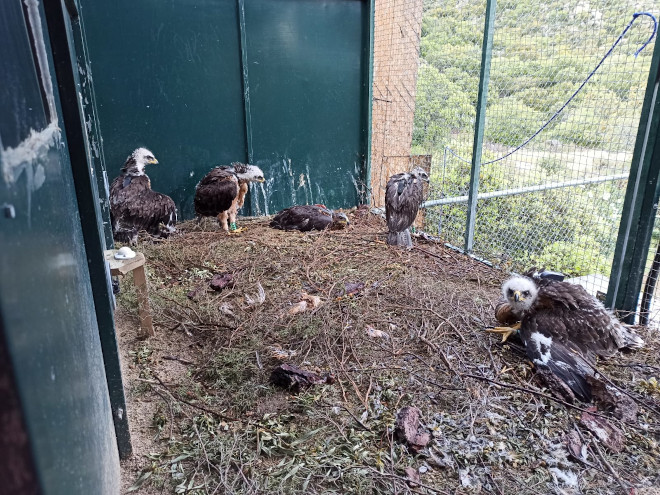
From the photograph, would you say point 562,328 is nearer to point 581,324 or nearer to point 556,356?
point 581,324

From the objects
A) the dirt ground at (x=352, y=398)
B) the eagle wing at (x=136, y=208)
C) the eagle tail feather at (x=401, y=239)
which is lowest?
the dirt ground at (x=352, y=398)

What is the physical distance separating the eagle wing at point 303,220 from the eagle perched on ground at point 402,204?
1125 millimetres

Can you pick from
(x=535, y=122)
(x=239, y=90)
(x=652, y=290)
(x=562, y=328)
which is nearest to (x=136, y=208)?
(x=239, y=90)

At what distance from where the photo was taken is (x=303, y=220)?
6.36m

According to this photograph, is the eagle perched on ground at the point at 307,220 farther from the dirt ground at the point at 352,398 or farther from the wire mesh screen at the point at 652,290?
the wire mesh screen at the point at 652,290

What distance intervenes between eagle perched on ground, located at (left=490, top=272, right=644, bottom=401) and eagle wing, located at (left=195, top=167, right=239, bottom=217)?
3.95 meters

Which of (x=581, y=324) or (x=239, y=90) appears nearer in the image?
(x=581, y=324)

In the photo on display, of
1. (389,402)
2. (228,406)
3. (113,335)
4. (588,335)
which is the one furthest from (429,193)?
(113,335)

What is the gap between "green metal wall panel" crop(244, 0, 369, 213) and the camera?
21.4ft

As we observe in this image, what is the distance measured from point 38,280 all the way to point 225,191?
544cm

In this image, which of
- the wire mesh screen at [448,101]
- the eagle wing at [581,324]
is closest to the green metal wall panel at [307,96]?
the wire mesh screen at [448,101]

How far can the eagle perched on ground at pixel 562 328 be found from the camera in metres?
2.99

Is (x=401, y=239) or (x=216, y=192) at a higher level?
(x=216, y=192)

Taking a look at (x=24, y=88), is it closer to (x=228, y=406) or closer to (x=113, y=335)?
(x=113, y=335)
